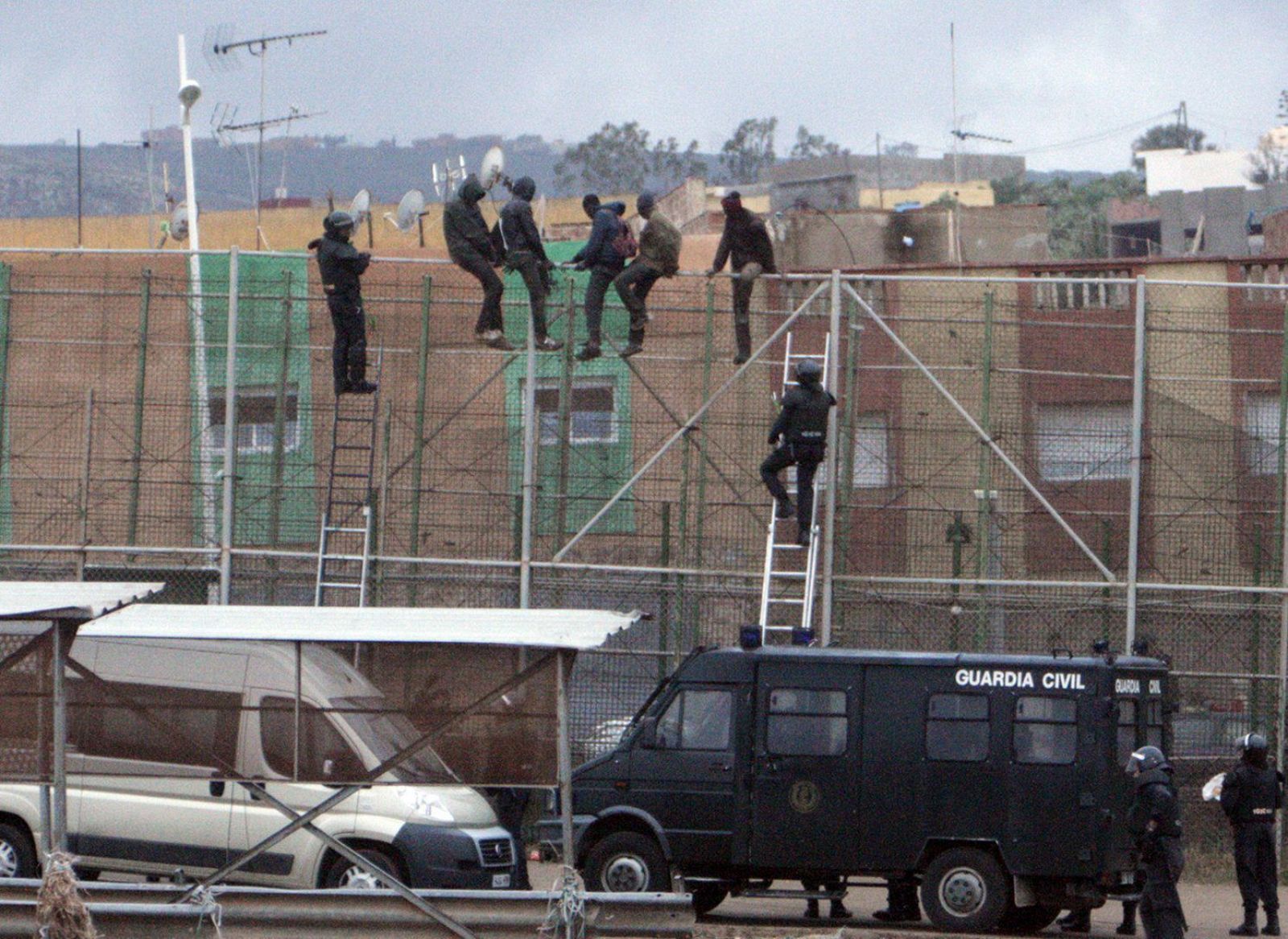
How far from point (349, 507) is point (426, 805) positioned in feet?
25.6

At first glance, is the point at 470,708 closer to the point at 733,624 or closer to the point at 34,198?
the point at 733,624

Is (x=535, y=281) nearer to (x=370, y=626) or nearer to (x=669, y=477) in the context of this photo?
(x=669, y=477)

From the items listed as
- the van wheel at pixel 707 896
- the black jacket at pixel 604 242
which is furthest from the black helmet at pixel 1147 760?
the black jacket at pixel 604 242

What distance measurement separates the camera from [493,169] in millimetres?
21375

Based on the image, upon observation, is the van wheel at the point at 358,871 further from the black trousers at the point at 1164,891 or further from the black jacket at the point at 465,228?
the black jacket at the point at 465,228

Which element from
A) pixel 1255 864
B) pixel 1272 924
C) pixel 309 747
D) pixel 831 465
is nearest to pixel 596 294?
pixel 831 465

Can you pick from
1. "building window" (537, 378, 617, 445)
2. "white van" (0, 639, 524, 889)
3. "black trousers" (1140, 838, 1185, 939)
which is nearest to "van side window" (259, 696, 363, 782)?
"white van" (0, 639, 524, 889)

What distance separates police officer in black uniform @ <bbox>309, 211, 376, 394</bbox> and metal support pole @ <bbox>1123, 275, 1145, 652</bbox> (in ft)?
24.7

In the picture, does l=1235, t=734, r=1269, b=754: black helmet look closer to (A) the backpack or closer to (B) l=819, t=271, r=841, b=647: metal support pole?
(B) l=819, t=271, r=841, b=647: metal support pole

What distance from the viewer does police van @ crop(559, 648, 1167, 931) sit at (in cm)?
1456

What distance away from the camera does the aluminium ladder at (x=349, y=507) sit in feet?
64.3

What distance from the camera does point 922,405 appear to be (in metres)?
22.0

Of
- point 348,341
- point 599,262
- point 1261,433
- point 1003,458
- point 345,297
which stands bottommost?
point 1003,458

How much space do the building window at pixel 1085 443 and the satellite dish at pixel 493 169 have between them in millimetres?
6410
